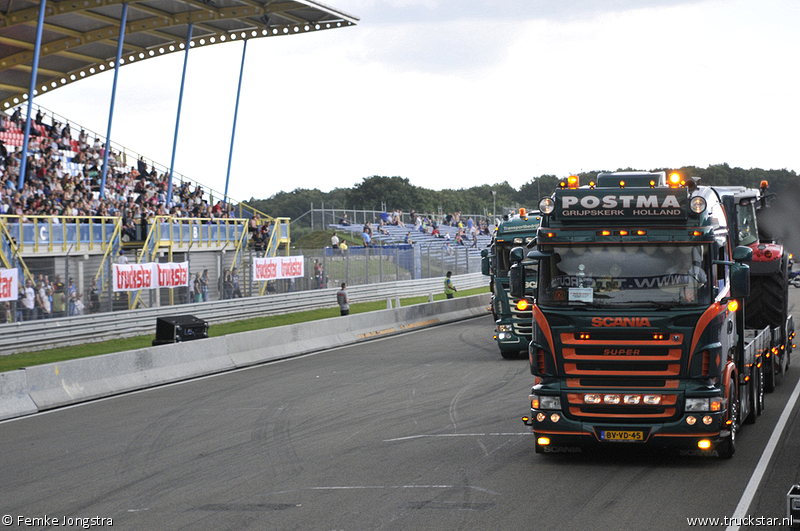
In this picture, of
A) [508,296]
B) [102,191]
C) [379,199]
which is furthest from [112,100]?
[379,199]

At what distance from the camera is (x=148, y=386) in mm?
17625

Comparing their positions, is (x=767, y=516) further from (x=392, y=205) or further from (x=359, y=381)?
(x=392, y=205)

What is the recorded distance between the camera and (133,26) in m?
40.2

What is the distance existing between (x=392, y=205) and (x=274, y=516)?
314ft

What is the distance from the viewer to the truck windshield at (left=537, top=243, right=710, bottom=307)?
9641 millimetres

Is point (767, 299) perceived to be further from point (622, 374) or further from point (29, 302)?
point (29, 302)

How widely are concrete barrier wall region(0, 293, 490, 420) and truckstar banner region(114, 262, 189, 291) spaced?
650 centimetres

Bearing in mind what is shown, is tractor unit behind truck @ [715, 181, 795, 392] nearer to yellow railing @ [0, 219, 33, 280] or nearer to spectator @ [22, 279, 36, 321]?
spectator @ [22, 279, 36, 321]

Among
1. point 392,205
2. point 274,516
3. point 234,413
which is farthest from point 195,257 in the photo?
point 392,205

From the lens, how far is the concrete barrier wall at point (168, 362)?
593 inches

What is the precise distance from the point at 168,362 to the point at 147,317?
9339mm

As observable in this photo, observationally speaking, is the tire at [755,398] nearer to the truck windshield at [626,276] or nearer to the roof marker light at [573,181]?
the truck windshield at [626,276]

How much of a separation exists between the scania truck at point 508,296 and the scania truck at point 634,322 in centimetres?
777

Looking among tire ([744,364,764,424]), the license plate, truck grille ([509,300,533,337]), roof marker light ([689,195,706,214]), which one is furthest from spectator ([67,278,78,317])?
roof marker light ([689,195,706,214])
